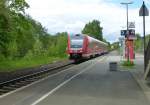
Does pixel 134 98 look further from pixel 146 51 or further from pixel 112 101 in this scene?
pixel 146 51

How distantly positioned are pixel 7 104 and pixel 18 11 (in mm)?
46100

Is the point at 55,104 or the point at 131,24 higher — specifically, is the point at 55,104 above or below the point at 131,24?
below

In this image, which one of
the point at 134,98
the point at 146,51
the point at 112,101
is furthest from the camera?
the point at 146,51

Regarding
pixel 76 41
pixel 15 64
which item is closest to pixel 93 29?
pixel 76 41

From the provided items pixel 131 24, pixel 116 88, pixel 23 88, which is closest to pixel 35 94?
pixel 23 88

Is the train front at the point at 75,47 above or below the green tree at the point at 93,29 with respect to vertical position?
below

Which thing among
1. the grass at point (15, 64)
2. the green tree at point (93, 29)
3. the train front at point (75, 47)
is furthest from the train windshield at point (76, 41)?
the green tree at point (93, 29)

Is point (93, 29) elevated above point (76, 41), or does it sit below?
above

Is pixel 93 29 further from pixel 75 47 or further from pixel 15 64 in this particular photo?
pixel 15 64

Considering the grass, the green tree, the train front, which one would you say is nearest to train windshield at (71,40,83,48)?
the train front

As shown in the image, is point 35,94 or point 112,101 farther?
point 35,94

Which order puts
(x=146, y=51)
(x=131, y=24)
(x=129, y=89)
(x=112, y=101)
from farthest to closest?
(x=131, y=24) → (x=146, y=51) → (x=129, y=89) → (x=112, y=101)

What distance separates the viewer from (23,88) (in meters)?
21.9

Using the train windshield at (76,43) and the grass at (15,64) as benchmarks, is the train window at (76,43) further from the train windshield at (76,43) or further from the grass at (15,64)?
the grass at (15,64)
